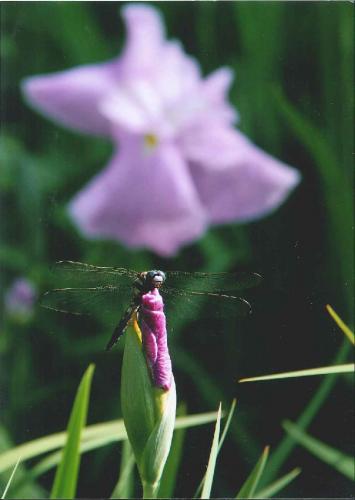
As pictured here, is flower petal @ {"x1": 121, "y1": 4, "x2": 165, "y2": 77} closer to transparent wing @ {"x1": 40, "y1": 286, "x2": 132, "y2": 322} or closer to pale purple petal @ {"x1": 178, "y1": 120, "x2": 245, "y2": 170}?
pale purple petal @ {"x1": 178, "y1": 120, "x2": 245, "y2": 170}

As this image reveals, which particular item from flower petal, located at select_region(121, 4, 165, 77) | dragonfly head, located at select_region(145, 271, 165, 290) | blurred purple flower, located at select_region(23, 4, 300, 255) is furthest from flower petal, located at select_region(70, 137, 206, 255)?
dragonfly head, located at select_region(145, 271, 165, 290)

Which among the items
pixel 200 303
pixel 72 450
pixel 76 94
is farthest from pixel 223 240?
pixel 72 450

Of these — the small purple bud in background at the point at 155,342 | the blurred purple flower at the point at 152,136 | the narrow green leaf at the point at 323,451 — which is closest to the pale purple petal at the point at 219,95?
the blurred purple flower at the point at 152,136

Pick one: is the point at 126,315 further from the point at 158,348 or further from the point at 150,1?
the point at 150,1

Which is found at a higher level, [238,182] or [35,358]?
[238,182]

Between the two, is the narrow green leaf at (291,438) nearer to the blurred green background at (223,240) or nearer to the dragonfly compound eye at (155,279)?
the blurred green background at (223,240)

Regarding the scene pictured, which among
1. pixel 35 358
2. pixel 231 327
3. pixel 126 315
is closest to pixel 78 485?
pixel 35 358

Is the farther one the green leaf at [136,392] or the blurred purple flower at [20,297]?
the blurred purple flower at [20,297]
